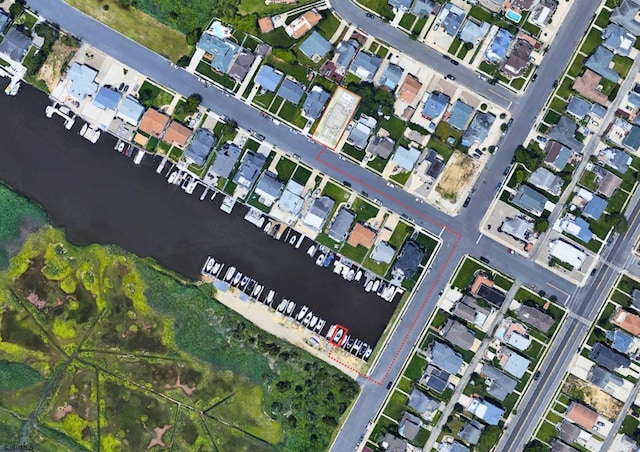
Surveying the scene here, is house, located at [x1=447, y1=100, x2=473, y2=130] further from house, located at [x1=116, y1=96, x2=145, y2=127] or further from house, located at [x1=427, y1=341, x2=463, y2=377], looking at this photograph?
house, located at [x1=116, y1=96, x2=145, y2=127]

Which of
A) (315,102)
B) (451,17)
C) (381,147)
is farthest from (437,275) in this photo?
(451,17)

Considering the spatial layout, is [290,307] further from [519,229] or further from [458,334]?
[519,229]

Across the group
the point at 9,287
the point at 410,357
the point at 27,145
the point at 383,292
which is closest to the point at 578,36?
the point at 383,292

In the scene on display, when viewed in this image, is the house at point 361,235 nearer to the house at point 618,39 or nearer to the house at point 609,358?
the house at point 609,358

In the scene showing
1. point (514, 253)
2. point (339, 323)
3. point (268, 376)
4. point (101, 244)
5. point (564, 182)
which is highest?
point (564, 182)

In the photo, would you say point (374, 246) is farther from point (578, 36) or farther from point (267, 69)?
point (578, 36)

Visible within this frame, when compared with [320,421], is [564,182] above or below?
above
